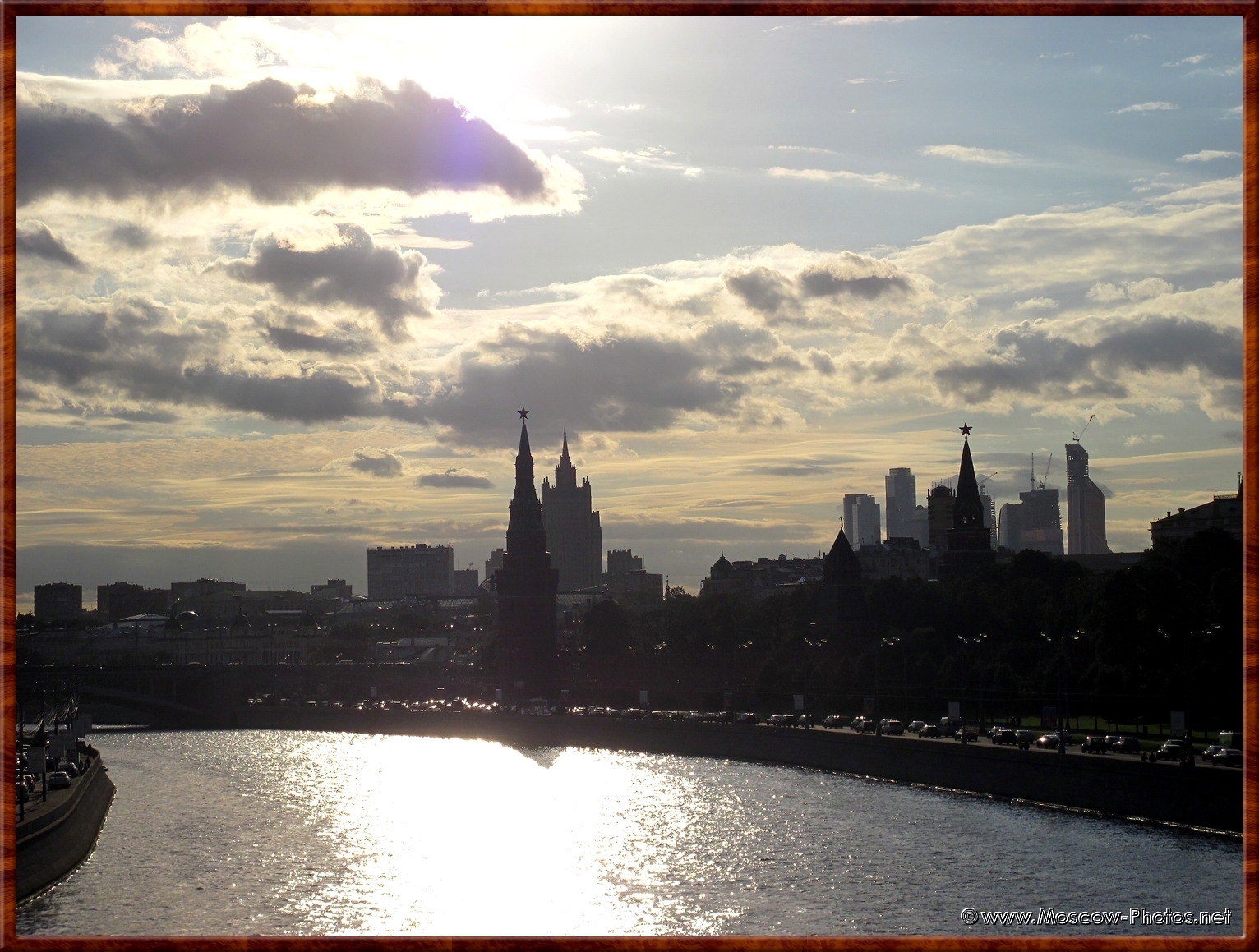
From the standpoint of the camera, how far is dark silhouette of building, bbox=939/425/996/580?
432 feet

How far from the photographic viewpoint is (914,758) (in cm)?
6359

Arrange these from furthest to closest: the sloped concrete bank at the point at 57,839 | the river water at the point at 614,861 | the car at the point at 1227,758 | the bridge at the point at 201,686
A: the bridge at the point at 201,686 < the car at the point at 1227,758 < the sloped concrete bank at the point at 57,839 < the river water at the point at 614,861

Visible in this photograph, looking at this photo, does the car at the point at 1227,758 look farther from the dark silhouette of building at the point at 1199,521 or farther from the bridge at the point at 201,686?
Answer: the bridge at the point at 201,686

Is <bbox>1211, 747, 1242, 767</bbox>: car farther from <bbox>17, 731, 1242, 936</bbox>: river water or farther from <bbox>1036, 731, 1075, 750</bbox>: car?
<bbox>1036, 731, 1075, 750</bbox>: car

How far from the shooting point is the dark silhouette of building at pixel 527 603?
128125 mm

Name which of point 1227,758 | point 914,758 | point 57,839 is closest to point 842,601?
point 914,758

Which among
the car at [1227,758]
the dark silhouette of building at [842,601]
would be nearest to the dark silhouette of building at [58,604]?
the dark silhouette of building at [842,601]

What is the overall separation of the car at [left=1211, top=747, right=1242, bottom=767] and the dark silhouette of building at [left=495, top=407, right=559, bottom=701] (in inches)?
3265

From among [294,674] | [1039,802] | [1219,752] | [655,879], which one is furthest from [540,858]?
[294,674]

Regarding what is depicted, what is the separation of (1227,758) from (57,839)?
118 ft

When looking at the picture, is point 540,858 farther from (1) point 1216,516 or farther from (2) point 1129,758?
(1) point 1216,516

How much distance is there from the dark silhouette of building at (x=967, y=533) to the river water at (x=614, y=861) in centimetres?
6453

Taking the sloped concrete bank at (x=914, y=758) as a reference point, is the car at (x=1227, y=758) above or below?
above

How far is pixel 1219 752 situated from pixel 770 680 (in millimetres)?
52353
